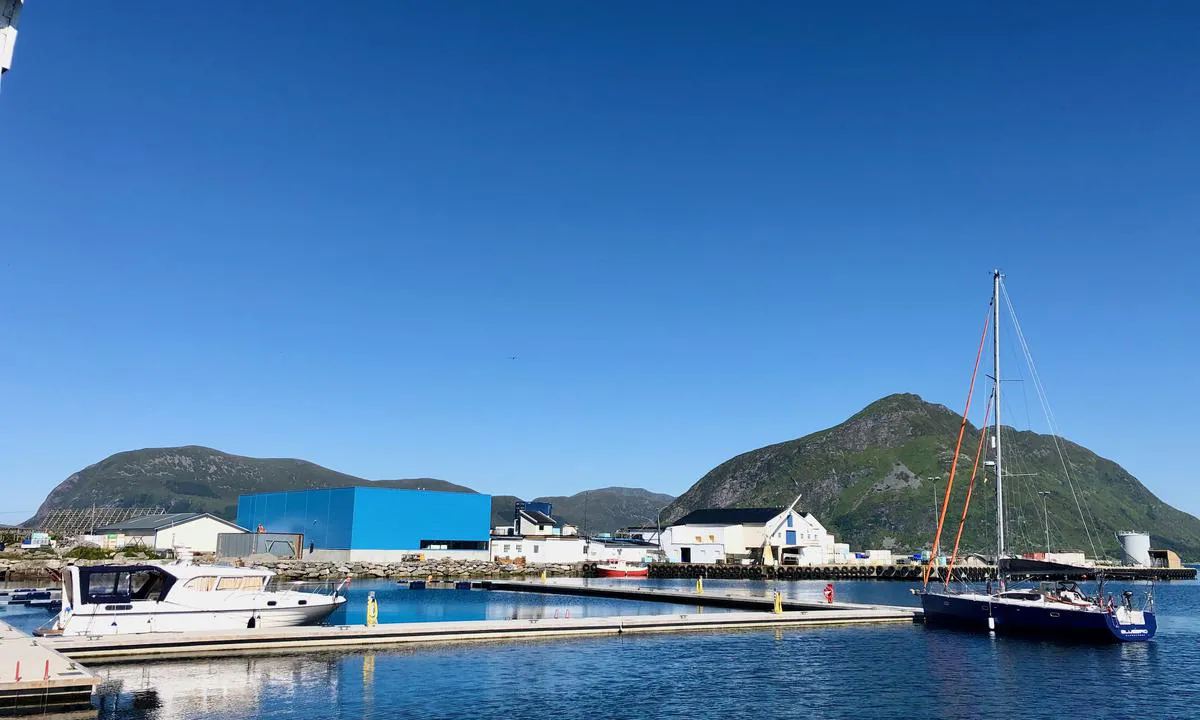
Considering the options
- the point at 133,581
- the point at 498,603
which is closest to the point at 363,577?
the point at 498,603

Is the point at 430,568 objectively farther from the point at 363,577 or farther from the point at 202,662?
the point at 202,662

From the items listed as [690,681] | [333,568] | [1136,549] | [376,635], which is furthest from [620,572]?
[1136,549]

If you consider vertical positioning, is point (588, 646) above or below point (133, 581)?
below

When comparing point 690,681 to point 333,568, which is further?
point 333,568

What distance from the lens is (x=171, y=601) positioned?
40.2 metres

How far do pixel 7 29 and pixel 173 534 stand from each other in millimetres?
111111

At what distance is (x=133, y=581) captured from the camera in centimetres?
4012

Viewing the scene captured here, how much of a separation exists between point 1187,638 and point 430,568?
266ft

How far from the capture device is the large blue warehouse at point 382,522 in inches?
4486

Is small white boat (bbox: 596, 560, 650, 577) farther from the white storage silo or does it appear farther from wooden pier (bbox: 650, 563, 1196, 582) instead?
the white storage silo

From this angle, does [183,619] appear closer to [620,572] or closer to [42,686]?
[42,686]

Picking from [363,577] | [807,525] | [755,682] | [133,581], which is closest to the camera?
[755,682]

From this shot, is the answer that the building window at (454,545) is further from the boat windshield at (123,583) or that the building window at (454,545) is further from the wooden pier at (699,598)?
the boat windshield at (123,583)

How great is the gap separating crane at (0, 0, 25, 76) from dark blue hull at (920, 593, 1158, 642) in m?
51.5
